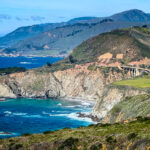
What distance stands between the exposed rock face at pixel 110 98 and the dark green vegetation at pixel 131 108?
2187 centimetres

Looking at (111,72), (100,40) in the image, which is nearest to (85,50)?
(100,40)

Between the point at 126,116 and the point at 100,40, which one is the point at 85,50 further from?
the point at 126,116

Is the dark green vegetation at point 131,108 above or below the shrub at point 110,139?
below

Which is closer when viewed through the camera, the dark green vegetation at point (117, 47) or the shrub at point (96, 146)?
the shrub at point (96, 146)

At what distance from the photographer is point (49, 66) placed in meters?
181

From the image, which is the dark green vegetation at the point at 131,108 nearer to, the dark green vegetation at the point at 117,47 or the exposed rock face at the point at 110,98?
the exposed rock face at the point at 110,98

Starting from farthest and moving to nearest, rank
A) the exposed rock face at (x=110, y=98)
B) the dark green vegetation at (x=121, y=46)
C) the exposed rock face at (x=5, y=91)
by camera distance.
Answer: the dark green vegetation at (x=121, y=46), the exposed rock face at (x=5, y=91), the exposed rock face at (x=110, y=98)

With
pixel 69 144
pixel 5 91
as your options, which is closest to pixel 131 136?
pixel 69 144

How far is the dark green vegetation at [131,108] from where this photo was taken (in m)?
82.4

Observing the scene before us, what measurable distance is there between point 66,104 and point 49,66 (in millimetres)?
40302

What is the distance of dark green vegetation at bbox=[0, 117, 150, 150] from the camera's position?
45.8 metres

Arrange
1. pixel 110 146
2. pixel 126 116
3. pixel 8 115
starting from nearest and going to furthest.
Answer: pixel 110 146 → pixel 126 116 → pixel 8 115

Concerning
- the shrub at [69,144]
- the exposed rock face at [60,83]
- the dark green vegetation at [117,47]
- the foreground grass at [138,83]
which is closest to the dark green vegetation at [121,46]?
the dark green vegetation at [117,47]

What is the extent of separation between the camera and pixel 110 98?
124000mm
